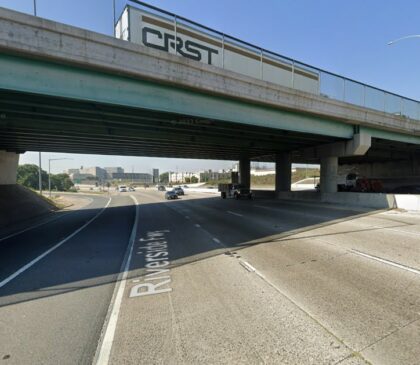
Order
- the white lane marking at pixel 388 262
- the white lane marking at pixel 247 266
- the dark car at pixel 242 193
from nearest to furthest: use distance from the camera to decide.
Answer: the white lane marking at pixel 388 262 → the white lane marking at pixel 247 266 → the dark car at pixel 242 193

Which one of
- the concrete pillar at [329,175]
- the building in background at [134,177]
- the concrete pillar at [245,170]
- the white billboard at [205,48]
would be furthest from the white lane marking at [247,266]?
the building in background at [134,177]

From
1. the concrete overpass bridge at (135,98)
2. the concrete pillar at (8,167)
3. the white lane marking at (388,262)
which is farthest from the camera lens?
the concrete pillar at (8,167)

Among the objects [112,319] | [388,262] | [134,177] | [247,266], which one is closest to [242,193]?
[388,262]

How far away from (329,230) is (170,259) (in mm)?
7177

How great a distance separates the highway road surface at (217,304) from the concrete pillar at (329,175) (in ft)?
56.0

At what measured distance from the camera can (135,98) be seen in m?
10.5

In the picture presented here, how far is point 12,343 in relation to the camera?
354 cm

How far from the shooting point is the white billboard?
10430mm

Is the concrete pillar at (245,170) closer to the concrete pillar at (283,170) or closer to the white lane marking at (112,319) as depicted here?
the concrete pillar at (283,170)

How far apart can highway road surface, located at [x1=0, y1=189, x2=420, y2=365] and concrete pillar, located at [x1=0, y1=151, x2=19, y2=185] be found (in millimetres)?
17531

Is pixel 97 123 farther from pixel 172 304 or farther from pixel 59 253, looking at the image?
pixel 172 304

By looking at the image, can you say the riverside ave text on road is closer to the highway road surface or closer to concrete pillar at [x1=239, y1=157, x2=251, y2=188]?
the highway road surface

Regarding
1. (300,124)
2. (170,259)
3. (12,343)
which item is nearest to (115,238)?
(170,259)

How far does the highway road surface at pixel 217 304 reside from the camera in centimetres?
322
